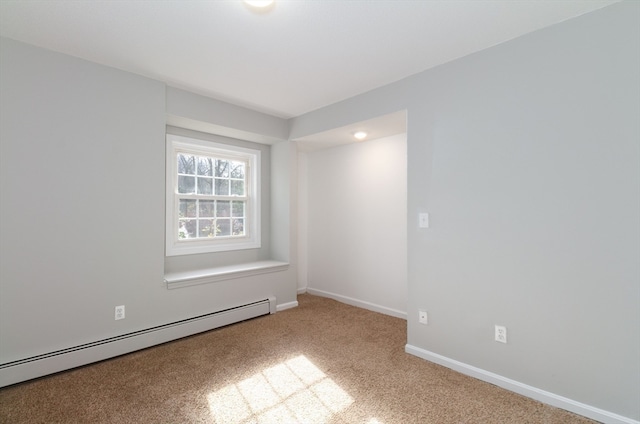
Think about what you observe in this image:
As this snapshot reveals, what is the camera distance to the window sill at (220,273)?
3.00 m

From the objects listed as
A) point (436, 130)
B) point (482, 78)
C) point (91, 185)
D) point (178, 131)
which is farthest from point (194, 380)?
point (482, 78)

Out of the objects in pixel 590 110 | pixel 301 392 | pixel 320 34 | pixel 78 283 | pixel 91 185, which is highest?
pixel 320 34

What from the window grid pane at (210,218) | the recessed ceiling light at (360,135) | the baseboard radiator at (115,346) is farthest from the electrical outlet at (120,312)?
the recessed ceiling light at (360,135)

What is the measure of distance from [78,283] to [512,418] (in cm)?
330

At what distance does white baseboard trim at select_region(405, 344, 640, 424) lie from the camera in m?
→ 1.76

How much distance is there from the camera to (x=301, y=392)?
2.06 m

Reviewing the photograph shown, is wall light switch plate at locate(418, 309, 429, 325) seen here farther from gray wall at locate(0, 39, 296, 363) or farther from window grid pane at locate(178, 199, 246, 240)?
window grid pane at locate(178, 199, 246, 240)

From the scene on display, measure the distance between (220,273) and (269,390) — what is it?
1.51 metres

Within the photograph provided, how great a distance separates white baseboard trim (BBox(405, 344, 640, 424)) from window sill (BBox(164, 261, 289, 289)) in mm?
1929

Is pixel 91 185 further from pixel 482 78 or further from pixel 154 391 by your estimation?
pixel 482 78

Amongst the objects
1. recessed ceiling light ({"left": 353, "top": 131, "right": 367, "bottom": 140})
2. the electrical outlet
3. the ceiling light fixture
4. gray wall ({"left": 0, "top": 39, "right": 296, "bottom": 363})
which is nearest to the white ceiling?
the ceiling light fixture

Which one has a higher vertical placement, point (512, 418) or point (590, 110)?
point (590, 110)

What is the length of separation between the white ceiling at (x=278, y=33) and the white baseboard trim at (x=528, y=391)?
2.48 m

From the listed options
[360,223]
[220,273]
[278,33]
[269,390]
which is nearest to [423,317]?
[269,390]
